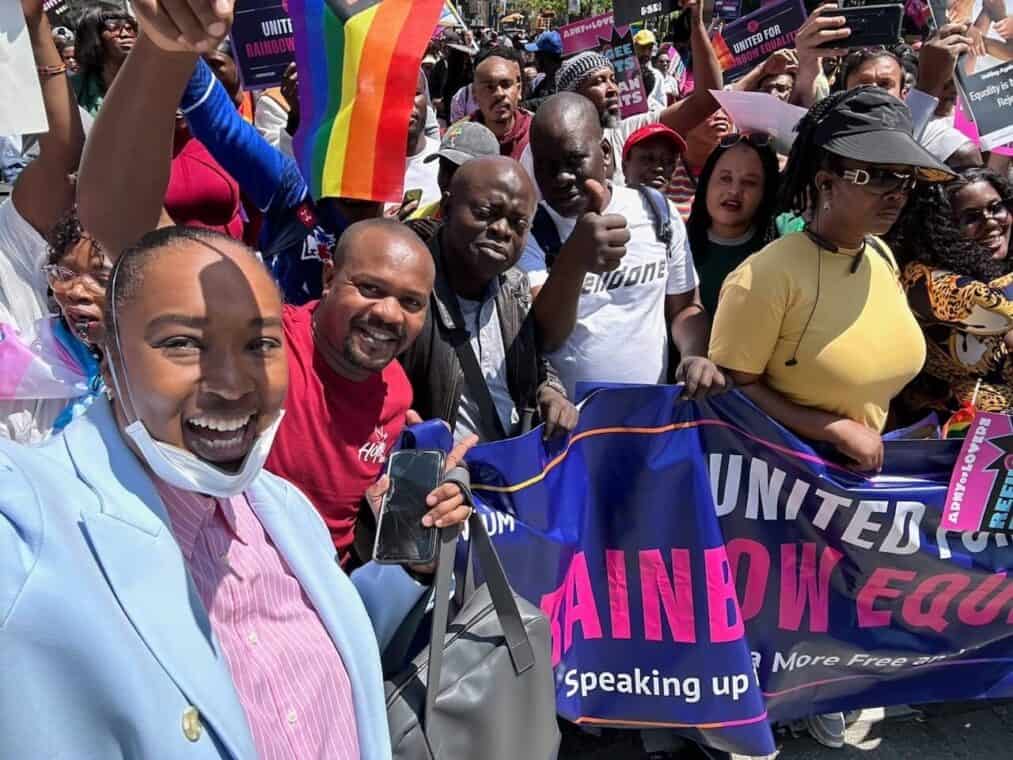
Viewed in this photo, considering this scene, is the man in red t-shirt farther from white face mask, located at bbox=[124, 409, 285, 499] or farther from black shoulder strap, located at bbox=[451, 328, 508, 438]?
white face mask, located at bbox=[124, 409, 285, 499]

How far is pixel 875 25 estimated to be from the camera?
14.1 feet

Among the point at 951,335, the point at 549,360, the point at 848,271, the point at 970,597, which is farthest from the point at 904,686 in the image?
the point at 549,360

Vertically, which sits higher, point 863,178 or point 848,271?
point 863,178

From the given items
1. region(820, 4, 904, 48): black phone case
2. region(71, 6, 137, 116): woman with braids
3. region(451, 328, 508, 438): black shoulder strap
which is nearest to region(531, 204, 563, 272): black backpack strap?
region(451, 328, 508, 438): black shoulder strap

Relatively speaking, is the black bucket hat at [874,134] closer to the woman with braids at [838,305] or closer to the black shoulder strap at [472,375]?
the woman with braids at [838,305]

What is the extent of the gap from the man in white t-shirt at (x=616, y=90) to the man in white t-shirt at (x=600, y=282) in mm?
1310

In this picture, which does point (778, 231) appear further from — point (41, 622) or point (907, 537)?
point (41, 622)

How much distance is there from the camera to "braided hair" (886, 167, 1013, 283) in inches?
117

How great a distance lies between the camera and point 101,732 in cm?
100

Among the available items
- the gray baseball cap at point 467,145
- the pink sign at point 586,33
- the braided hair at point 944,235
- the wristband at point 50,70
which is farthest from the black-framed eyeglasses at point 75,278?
the pink sign at point 586,33

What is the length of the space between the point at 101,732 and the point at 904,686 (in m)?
2.57

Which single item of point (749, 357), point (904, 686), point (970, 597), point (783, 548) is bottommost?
point (904, 686)

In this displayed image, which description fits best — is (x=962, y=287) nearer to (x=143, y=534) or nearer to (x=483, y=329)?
(x=483, y=329)

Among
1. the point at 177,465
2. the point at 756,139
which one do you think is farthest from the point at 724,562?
the point at 177,465
